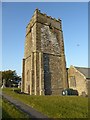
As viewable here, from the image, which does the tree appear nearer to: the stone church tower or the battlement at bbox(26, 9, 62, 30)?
the stone church tower

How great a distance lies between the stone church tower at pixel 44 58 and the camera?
3828cm

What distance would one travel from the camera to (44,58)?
134 ft

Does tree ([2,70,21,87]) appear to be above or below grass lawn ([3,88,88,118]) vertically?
above

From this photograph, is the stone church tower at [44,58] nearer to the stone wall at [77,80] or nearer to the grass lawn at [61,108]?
the stone wall at [77,80]

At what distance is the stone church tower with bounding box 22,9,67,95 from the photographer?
126 ft

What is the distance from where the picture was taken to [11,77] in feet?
257

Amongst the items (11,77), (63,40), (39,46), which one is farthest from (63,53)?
Answer: (11,77)

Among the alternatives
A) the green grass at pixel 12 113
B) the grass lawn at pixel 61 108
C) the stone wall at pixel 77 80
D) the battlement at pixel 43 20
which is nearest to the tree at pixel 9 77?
the battlement at pixel 43 20

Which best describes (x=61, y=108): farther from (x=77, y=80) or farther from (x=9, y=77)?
(x=9, y=77)

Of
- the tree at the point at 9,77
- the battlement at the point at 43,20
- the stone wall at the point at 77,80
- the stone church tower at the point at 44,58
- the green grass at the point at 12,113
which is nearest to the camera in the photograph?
the green grass at the point at 12,113

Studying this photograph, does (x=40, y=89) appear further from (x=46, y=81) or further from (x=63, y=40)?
(x=63, y=40)

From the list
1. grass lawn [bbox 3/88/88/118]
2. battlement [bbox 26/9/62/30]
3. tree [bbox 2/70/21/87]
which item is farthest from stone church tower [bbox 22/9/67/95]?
tree [bbox 2/70/21/87]

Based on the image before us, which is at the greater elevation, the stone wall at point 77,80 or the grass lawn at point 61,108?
the stone wall at point 77,80

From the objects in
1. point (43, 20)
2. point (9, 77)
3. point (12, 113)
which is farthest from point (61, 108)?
point (9, 77)
